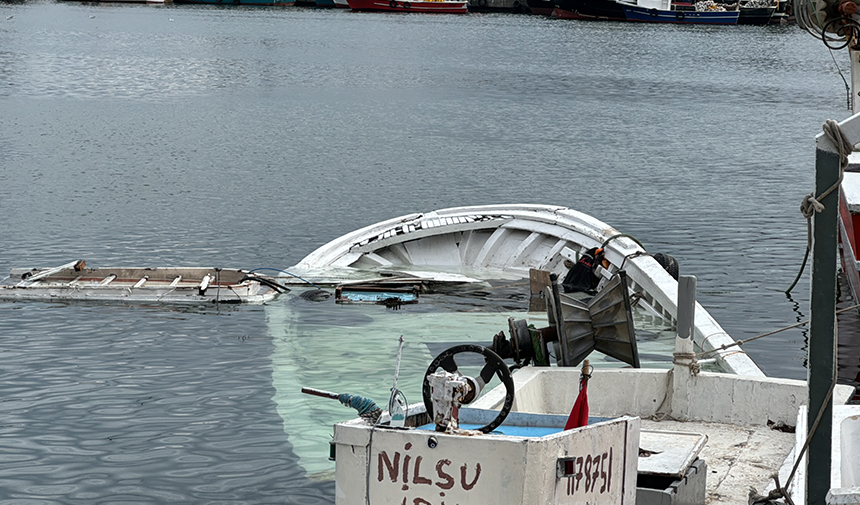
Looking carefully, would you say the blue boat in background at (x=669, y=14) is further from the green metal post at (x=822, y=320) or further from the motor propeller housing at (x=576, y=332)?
the green metal post at (x=822, y=320)

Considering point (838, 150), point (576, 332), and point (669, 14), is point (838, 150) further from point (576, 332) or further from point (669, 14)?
point (669, 14)

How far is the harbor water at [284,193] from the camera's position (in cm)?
1334

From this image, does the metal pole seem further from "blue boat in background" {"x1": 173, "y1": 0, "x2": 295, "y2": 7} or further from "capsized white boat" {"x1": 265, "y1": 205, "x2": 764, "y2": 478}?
"blue boat in background" {"x1": 173, "y1": 0, "x2": 295, "y2": 7}

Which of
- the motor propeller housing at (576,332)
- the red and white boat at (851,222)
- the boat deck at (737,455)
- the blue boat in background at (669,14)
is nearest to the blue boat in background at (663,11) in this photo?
the blue boat in background at (669,14)

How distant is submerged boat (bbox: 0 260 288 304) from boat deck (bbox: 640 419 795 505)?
36.0 feet

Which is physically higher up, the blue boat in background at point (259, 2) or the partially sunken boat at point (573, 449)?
the blue boat in background at point (259, 2)

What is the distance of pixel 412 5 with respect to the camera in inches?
5143

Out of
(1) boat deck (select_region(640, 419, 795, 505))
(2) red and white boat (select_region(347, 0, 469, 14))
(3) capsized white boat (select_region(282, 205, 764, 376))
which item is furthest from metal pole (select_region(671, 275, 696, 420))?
(2) red and white boat (select_region(347, 0, 469, 14))

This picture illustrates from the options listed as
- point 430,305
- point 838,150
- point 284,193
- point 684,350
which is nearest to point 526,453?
point 838,150

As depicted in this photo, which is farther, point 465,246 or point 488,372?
point 465,246

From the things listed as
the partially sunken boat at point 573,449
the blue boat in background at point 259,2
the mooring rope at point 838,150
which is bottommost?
the partially sunken boat at point 573,449

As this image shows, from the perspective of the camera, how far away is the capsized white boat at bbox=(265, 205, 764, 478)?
45.9 feet

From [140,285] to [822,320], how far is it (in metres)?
15.3

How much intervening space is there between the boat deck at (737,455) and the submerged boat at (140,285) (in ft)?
36.0
